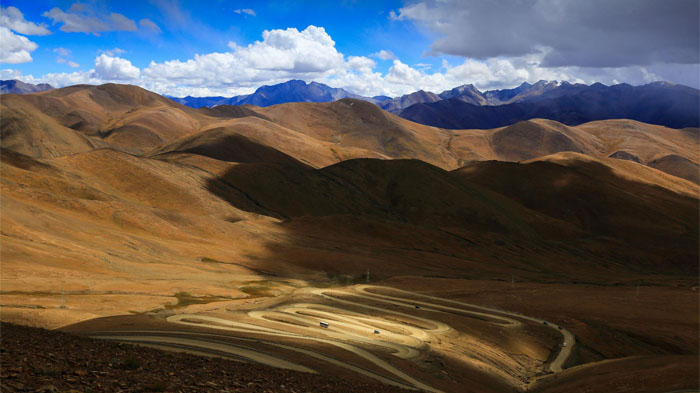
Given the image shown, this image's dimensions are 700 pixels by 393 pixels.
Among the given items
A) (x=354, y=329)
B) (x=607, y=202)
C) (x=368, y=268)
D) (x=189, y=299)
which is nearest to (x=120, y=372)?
(x=354, y=329)

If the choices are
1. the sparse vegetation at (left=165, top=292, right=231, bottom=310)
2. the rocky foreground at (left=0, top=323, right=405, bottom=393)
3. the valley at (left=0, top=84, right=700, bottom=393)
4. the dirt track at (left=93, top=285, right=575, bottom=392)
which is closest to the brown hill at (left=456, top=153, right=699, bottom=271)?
the valley at (left=0, top=84, right=700, bottom=393)

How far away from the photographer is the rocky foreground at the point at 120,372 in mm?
13367

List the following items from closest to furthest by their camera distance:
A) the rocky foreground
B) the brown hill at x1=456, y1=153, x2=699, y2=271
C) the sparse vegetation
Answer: the rocky foreground, the sparse vegetation, the brown hill at x1=456, y1=153, x2=699, y2=271

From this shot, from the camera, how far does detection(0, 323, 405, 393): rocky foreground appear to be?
13.4 metres

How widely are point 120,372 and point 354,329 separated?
2453cm

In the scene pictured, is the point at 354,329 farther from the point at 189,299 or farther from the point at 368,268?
the point at 368,268

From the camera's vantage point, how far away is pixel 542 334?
143 feet

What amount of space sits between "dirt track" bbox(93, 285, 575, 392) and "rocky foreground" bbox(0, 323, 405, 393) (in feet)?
13.6

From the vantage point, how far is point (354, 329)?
1507 inches

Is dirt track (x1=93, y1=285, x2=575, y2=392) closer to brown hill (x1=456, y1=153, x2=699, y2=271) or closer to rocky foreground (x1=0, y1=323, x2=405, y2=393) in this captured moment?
rocky foreground (x1=0, y1=323, x2=405, y2=393)

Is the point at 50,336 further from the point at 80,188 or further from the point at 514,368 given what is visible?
the point at 80,188

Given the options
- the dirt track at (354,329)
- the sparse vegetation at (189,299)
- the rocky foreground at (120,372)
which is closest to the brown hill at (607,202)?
the dirt track at (354,329)

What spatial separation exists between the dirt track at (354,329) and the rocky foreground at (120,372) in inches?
163

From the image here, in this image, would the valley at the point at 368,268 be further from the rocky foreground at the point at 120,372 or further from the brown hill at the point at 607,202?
the rocky foreground at the point at 120,372
